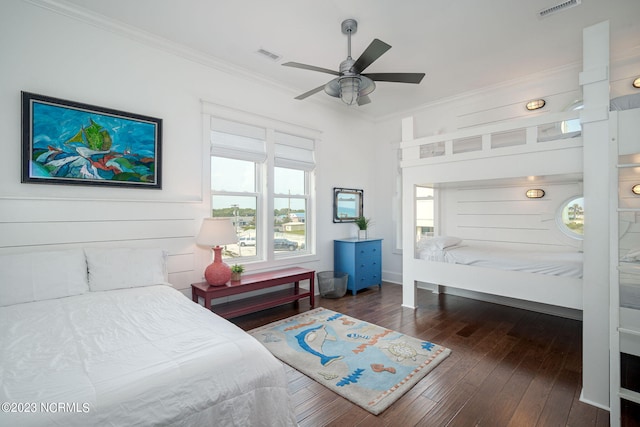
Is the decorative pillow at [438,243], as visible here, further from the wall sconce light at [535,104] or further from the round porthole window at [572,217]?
the wall sconce light at [535,104]

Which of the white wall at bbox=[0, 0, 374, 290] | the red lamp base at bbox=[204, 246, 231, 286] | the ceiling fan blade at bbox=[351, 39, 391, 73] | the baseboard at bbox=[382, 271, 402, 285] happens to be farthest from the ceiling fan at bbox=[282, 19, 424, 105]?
the baseboard at bbox=[382, 271, 402, 285]

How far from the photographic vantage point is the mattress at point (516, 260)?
2682 mm

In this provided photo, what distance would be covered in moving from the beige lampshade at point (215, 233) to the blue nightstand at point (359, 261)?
6.55 feet

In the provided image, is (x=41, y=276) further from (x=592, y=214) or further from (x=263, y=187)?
(x=592, y=214)

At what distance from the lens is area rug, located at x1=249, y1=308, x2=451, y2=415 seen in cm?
206

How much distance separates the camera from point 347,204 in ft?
16.7

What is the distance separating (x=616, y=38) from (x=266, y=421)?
15.0 feet

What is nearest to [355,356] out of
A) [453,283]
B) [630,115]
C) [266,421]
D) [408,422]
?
[408,422]

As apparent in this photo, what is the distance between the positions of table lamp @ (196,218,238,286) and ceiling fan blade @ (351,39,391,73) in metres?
1.98

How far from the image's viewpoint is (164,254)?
9.37 feet

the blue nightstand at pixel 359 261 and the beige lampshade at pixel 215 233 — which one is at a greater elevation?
the beige lampshade at pixel 215 233

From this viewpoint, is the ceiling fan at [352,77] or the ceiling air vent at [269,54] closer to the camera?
the ceiling fan at [352,77]

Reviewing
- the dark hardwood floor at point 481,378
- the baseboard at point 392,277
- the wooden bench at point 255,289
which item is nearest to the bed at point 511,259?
the dark hardwood floor at point 481,378

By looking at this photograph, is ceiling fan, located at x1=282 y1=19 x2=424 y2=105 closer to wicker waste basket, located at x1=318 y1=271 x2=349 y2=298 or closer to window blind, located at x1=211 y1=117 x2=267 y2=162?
window blind, located at x1=211 y1=117 x2=267 y2=162
